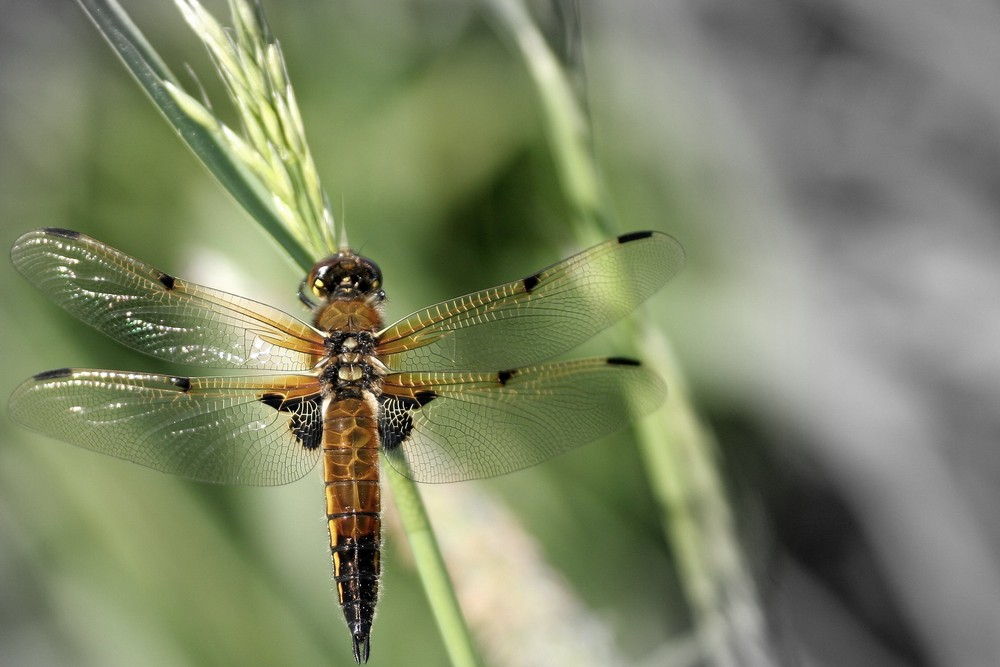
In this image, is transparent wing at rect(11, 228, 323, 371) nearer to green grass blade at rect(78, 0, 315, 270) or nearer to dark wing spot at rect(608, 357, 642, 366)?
green grass blade at rect(78, 0, 315, 270)

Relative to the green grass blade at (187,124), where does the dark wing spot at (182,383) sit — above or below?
below

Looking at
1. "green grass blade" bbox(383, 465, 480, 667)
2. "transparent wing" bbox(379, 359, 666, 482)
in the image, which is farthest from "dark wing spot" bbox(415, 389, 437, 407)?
"green grass blade" bbox(383, 465, 480, 667)

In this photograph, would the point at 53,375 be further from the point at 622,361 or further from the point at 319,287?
the point at 622,361

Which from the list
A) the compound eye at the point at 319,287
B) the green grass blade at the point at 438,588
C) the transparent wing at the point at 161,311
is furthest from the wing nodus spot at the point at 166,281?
the green grass blade at the point at 438,588

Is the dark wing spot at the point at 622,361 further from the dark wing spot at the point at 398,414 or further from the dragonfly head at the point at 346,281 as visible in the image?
the dragonfly head at the point at 346,281

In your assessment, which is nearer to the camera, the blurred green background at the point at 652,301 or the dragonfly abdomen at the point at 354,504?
the dragonfly abdomen at the point at 354,504

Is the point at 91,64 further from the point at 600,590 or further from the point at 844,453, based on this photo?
the point at 844,453

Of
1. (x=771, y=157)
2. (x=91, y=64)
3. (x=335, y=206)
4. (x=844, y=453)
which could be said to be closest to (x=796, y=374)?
(x=844, y=453)
